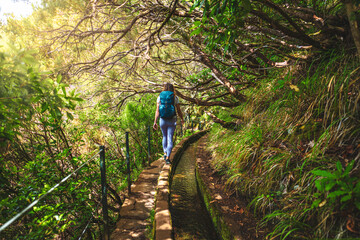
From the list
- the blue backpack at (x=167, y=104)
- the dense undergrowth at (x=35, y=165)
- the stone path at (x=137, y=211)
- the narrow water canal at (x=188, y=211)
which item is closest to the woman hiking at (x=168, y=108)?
the blue backpack at (x=167, y=104)

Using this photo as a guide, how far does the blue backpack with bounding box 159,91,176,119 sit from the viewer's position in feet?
12.5

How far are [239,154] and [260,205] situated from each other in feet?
3.26

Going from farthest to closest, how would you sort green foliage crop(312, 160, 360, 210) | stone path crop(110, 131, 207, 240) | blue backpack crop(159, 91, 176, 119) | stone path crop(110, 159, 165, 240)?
blue backpack crop(159, 91, 176, 119)
stone path crop(110, 159, 165, 240)
stone path crop(110, 131, 207, 240)
green foliage crop(312, 160, 360, 210)

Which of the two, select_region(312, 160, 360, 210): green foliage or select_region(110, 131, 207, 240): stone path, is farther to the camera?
select_region(110, 131, 207, 240): stone path

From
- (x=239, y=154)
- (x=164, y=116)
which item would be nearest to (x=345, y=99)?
(x=239, y=154)

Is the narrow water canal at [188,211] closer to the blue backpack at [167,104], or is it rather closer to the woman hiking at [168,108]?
the woman hiking at [168,108]

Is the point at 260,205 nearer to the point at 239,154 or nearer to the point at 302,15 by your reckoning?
the point at 239,154

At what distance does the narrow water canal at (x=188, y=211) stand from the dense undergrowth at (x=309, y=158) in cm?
71

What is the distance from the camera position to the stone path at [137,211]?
2.30 metres

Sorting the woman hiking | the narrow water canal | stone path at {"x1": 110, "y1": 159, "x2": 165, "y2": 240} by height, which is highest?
the woman hiking

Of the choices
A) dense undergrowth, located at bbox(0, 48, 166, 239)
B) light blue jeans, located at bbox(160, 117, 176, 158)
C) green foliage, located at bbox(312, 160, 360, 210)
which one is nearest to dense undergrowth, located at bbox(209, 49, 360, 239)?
green foliage, located at bbox(312, 160, 360, 210)

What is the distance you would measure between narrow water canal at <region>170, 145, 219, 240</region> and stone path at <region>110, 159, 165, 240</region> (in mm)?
412

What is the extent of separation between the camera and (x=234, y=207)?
271cm

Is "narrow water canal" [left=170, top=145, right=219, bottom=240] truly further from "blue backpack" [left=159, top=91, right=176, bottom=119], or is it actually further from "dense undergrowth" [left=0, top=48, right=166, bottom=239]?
"blue backpack" [left=159, top=91, right=176, bottom=119]
